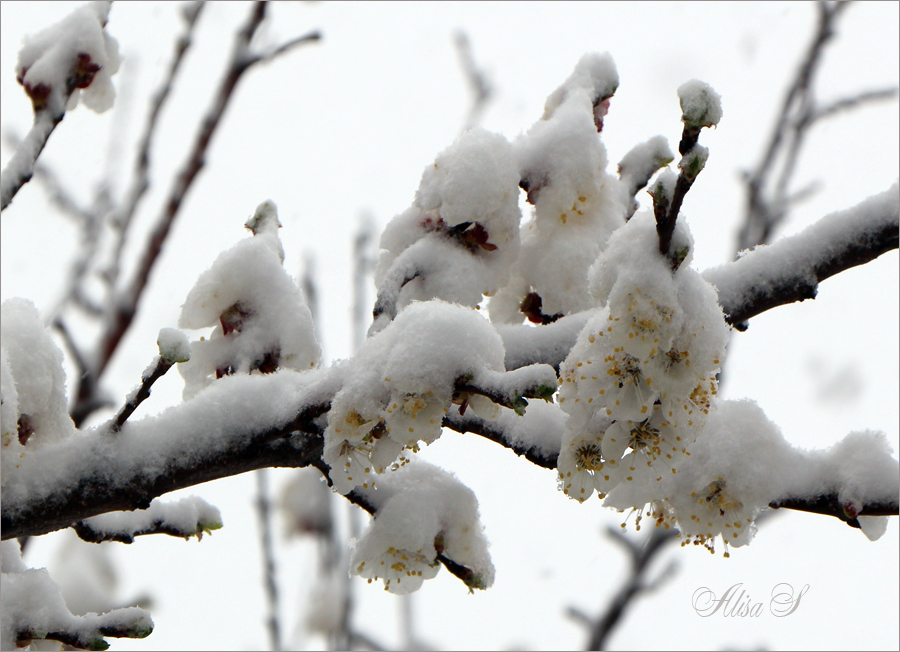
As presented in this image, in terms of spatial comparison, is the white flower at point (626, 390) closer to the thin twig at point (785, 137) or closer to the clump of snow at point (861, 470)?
the clump of snow at point (861, 470)

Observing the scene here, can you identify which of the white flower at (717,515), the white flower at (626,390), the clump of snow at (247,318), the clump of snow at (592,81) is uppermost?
the clump of snow at (592,81)

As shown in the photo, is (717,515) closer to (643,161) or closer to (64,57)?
(643,161)

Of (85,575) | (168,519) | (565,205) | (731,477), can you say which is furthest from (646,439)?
(85,575)

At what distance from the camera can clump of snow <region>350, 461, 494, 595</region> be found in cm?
163

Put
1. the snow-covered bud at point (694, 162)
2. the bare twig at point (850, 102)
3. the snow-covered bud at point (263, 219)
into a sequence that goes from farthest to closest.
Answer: the bare twig at point (850, 102) < the snow-covered bud at point (263, 219) < the snow-covered bud at point (694, 162)

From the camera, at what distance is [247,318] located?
186 centimetres

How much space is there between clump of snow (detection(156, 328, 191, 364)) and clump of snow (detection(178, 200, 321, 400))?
469mm

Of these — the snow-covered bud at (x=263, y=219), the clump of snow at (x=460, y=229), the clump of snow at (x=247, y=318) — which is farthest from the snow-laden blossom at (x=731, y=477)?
the snow-covered bud at (x=263, y=219)

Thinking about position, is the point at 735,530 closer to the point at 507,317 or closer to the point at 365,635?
the point at 507,317

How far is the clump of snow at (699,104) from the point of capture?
1057 mm

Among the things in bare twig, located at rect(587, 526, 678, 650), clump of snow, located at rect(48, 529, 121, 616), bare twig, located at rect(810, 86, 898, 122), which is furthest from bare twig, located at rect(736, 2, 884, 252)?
clump of snow, located at rect(48, 529, 121, 616)

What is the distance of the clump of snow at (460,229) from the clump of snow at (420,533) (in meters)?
0.38

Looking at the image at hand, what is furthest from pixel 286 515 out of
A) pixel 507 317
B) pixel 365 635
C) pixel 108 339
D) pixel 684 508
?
pixel 684 508

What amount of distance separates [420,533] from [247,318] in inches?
24.6
